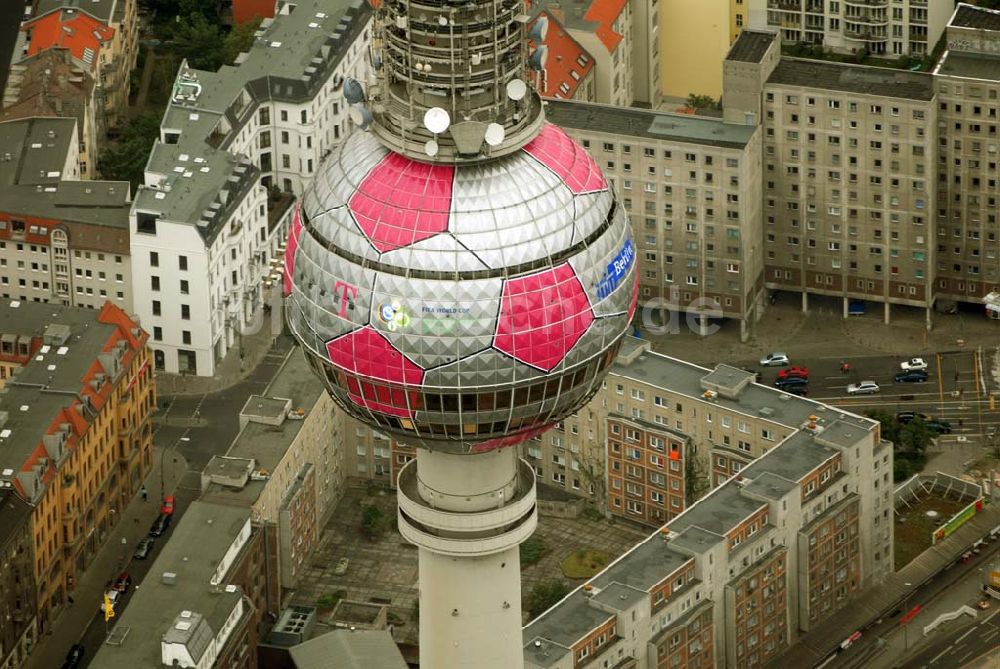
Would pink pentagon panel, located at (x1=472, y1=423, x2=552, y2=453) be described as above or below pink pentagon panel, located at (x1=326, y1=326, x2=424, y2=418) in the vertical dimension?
below

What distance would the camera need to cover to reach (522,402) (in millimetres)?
132250

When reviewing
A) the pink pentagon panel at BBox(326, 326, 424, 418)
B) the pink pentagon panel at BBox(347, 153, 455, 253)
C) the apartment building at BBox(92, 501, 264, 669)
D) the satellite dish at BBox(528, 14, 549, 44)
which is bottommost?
Answer: the apartment building at BBox(92, 501, 264, 669)

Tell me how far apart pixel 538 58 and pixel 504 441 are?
16252 millimetres

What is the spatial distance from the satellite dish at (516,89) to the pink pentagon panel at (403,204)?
12.2 ft

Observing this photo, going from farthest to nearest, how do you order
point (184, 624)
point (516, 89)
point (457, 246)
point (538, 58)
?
point (184, 624)
point (538, 58)
point (516, 89)
point (457, 246)

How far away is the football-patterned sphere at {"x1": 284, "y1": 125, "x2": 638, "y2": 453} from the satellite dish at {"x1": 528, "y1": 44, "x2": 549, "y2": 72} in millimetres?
2823

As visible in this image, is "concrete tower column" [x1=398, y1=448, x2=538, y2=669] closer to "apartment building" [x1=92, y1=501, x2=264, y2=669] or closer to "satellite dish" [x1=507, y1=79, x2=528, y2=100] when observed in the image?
"satellite dish" [x1=507, y1=79, x2=528, y2=100]

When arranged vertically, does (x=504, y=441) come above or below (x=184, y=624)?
above

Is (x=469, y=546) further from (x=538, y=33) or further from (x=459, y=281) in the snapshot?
(x=538, y=33)

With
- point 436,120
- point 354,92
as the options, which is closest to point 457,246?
point 436,120

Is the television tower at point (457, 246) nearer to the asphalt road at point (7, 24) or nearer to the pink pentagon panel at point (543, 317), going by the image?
the pink pentagon panel at point (543, 317)

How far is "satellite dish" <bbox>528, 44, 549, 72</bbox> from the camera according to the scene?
427ft

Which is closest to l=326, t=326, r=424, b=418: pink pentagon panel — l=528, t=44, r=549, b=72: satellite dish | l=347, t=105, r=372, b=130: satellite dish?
l=347, t=105, r=372, b=130: satellite dish

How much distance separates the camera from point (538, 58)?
427 ft
